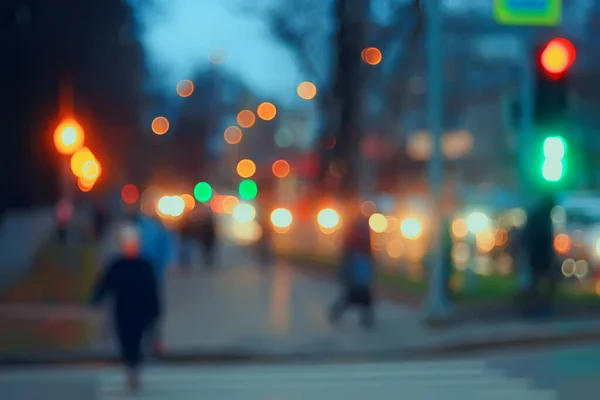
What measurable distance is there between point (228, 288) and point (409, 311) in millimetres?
5367

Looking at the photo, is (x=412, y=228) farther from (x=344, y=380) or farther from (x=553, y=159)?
(x=344, y=380)

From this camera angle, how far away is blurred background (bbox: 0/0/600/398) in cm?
1549

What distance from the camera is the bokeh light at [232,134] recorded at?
56919 mm

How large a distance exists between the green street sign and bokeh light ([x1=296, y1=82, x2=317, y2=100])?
63.2ft

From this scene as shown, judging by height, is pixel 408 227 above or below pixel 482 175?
below

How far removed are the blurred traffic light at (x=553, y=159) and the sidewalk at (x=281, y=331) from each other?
8.63 ft

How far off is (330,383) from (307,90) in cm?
2407

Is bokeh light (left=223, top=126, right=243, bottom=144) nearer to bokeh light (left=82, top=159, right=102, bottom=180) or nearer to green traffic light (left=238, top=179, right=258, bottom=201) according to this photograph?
green traffic light (left=238, top=179, right=258, bottom=201)

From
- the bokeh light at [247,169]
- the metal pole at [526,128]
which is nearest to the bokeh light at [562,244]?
the metal pole at [526,128]

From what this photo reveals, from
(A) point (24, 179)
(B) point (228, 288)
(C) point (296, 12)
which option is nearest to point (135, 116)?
(C) point (296, 12)

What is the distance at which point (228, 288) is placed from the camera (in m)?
22.7

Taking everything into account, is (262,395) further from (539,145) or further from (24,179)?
(24,179)

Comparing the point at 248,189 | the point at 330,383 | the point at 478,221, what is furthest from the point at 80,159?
the point at 330,383

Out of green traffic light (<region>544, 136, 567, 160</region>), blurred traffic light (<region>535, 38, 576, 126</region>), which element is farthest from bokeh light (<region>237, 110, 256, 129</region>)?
green traffic light (<region>544, 136, 567, 160</region>)
